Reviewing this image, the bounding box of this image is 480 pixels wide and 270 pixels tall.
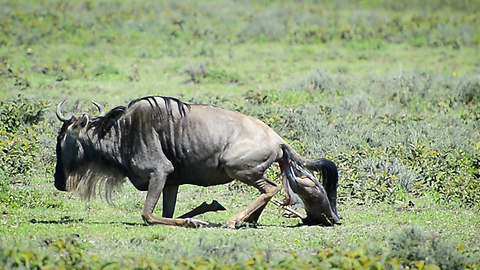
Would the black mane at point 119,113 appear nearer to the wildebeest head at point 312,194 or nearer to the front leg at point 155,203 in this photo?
the front leg at point 155,203

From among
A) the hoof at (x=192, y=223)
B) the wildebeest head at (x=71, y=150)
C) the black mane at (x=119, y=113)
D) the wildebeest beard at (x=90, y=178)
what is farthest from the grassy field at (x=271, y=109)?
the black mane at (x=119, y=113)

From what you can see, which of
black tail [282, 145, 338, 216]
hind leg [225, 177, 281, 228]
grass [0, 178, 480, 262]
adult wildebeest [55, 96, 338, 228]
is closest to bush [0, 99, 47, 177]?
grass [0, 178, 480, 262]

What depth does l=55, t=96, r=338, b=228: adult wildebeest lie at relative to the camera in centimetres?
786

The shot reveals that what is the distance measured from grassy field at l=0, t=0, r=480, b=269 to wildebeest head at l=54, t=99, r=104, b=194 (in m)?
0.43

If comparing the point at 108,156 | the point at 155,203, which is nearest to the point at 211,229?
the point at 155,203

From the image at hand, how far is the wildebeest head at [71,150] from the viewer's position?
8.10 m

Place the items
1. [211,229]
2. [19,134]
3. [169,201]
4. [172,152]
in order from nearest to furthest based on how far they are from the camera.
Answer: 1. [211,229]
2. [172,152]
3. [169,201]
4. [19,134]

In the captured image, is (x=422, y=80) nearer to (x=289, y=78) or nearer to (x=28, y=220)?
(x=289, y=78)

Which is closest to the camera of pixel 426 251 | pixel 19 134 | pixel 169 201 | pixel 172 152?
pixel 426 251

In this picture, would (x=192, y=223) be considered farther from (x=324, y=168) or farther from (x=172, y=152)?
(x=324, y=168)

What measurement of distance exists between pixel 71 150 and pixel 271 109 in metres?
5.48

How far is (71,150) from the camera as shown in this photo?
8156 mm

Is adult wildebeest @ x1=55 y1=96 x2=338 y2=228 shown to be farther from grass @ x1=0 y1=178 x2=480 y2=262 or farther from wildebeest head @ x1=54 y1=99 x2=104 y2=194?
grass @ x1=0 y1=178 x2=480 y2=262

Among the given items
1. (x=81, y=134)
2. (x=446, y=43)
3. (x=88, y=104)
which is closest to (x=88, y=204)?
(x=81, y=134)
